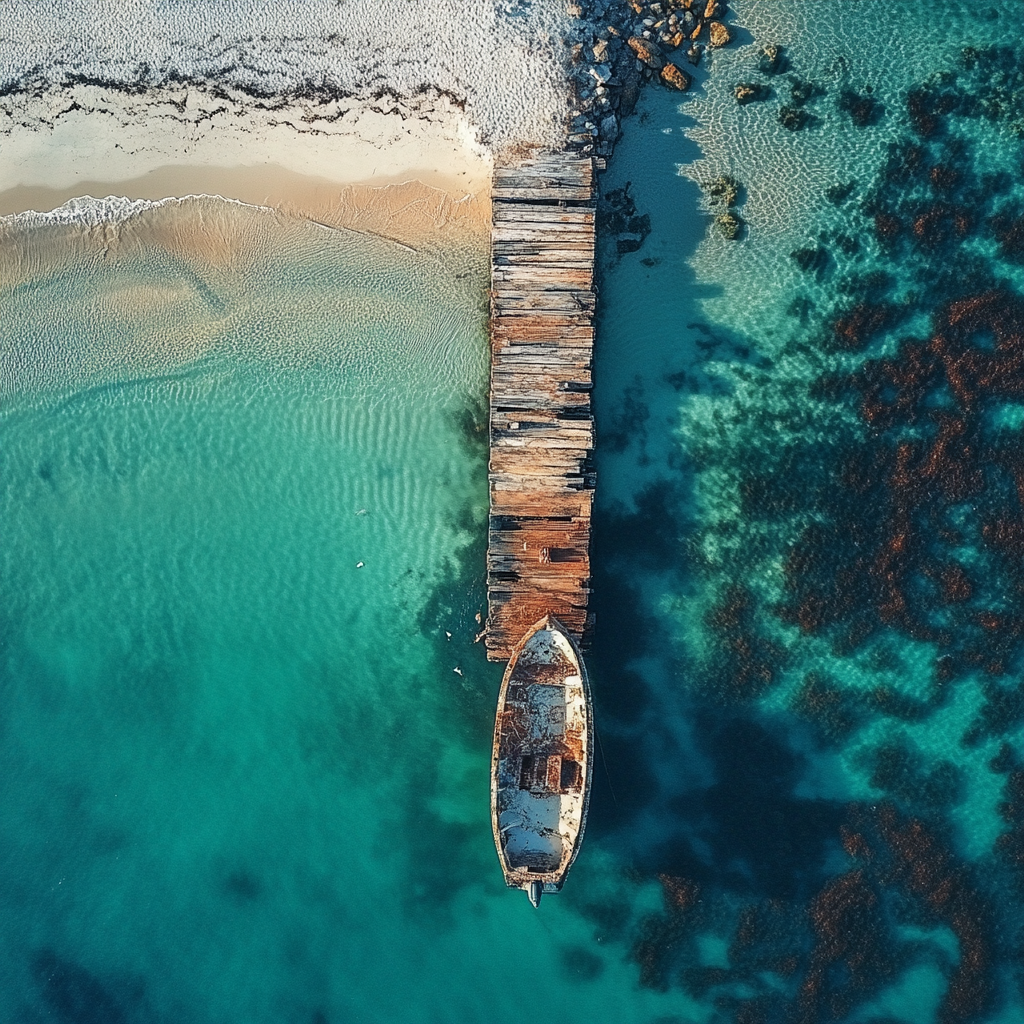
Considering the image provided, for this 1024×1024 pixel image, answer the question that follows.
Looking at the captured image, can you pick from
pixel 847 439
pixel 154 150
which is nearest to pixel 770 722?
pixel 847 439

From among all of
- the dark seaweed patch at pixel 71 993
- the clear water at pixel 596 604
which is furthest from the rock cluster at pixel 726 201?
the dark seaweed patch at pixel 71 993

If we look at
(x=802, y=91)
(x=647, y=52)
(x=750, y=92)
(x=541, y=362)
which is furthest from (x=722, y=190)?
(x=541, y=362)

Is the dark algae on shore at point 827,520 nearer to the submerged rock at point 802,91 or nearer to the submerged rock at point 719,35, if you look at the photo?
the submerged rock at point 802,91

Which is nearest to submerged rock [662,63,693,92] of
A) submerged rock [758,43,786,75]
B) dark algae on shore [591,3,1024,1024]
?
dark algae on shore [591,3,1024,1024]

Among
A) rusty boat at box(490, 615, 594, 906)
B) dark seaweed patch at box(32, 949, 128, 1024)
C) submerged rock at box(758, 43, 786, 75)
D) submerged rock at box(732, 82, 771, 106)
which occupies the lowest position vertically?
dark seaweed patch at box(32, 949, 128, 1024)

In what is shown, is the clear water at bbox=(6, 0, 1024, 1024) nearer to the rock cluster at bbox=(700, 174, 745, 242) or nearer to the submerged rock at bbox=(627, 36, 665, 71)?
the rock cluster at bbox=(700, 174, 745, 242)

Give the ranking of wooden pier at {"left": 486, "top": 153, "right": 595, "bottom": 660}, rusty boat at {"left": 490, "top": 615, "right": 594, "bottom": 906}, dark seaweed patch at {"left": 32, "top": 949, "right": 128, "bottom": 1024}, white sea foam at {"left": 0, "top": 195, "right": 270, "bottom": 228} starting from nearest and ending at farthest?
rusty boat at {"left": 490, "top": 615, "right": 594, "bottom": 906}, wooden pier at {"left": 486, "top": 153, "right": 595, "bottom": 660}, white sea foam at {"left": 0, "top": 195, "right": 270, "bottom": 228}, dark seaweed patch at {"left": 32, "top": 949, "right": 128, "bottom": 1024}

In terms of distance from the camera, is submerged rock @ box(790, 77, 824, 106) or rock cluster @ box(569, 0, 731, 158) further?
submerged rock @ box(790, 77, 824, 106)

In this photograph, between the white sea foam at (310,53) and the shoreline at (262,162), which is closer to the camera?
the white sea foam at (310,53)
